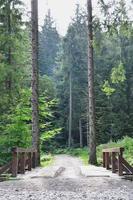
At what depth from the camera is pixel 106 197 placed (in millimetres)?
8398

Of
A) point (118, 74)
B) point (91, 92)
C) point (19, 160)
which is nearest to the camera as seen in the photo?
point (19, 160)

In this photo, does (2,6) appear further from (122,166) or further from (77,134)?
(77,134)

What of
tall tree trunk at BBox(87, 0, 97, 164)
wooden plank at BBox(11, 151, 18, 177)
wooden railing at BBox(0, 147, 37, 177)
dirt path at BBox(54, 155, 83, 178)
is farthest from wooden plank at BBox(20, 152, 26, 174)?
tall tree trunk at BBox(87, 0, 97, 164)

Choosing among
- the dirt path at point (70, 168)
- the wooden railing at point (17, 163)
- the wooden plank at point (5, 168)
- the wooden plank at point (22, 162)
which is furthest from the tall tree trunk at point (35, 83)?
the wooden plank at point (5, 168)

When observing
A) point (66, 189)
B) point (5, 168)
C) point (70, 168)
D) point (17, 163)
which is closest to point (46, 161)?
point (70, 168)

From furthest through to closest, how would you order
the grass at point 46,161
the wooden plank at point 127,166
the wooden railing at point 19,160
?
the grass at point 46,161 < the wooden railing at point 19,160 < the wooden plank at point 127,166

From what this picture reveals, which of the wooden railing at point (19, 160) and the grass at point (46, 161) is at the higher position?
the wooden railing at point (19, 160)

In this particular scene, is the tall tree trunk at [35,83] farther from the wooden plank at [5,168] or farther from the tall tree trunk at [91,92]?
the wooden plank at [5,168]

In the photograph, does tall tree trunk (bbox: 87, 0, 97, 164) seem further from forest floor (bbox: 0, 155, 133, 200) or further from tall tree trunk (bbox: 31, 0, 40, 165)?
forest floor (bbox: 0, 155, 133, 200)

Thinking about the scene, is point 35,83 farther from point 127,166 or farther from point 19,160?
point 127,166

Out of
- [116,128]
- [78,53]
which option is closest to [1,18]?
[116,128]

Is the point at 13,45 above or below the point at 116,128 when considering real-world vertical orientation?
→ above

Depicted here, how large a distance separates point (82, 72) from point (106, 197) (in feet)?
167

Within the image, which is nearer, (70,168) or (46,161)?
(70,168)
